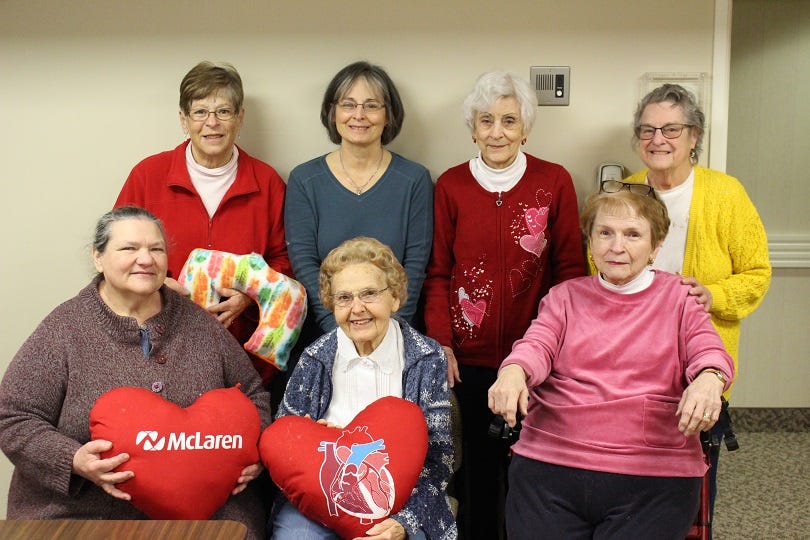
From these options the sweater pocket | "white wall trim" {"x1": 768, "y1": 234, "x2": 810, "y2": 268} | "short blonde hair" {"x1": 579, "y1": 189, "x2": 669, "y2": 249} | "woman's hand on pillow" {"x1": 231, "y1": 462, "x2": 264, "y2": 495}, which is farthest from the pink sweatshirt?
"white wall trim" {"x1": 768, "y1": 234, "x2": 810, "y2": 268}

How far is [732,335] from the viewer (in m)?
2.47

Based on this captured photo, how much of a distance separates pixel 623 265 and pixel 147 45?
6.27 ft

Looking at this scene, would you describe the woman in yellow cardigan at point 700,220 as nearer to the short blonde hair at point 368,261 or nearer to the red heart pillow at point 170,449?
the short blonde hair at point 368,261

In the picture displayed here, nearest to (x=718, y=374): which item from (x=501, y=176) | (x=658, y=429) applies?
(x=658, y=429)

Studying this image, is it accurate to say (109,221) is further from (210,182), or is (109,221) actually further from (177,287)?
(210,182)

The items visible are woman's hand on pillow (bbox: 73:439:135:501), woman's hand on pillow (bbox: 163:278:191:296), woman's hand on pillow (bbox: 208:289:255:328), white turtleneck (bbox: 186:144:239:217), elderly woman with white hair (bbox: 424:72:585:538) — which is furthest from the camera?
white turtleneck (bbox: 186:144:239:217)

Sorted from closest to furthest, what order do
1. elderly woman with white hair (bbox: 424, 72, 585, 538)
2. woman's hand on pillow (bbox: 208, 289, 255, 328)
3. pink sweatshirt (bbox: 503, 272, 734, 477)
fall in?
pink sweatshirt (bbox: 503, 272, 734, 477), woman's hand on pillow (bbox: 208, 289, 255, 328), elderly woman with white hair (bbox: 424, 72, 585, 538)

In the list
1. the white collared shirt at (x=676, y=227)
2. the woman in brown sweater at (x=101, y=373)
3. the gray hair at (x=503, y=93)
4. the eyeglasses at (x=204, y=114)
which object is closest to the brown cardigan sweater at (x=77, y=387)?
the woman in brown sweater at (x=101, y=373)

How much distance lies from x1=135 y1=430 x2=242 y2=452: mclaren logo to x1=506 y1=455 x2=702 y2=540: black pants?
2.53 feet

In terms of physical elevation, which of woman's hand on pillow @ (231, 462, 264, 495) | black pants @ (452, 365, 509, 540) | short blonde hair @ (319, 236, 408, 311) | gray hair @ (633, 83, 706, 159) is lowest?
black pants @ (452, 365, 509, 540)

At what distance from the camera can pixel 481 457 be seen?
2.67 meters

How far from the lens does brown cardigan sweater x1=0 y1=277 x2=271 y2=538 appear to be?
6.27 ft

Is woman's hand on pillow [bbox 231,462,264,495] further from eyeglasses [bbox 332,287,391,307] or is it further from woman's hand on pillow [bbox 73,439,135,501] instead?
eyeglasses [bbox 332,287,391,307]

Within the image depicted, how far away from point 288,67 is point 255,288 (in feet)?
3.05
